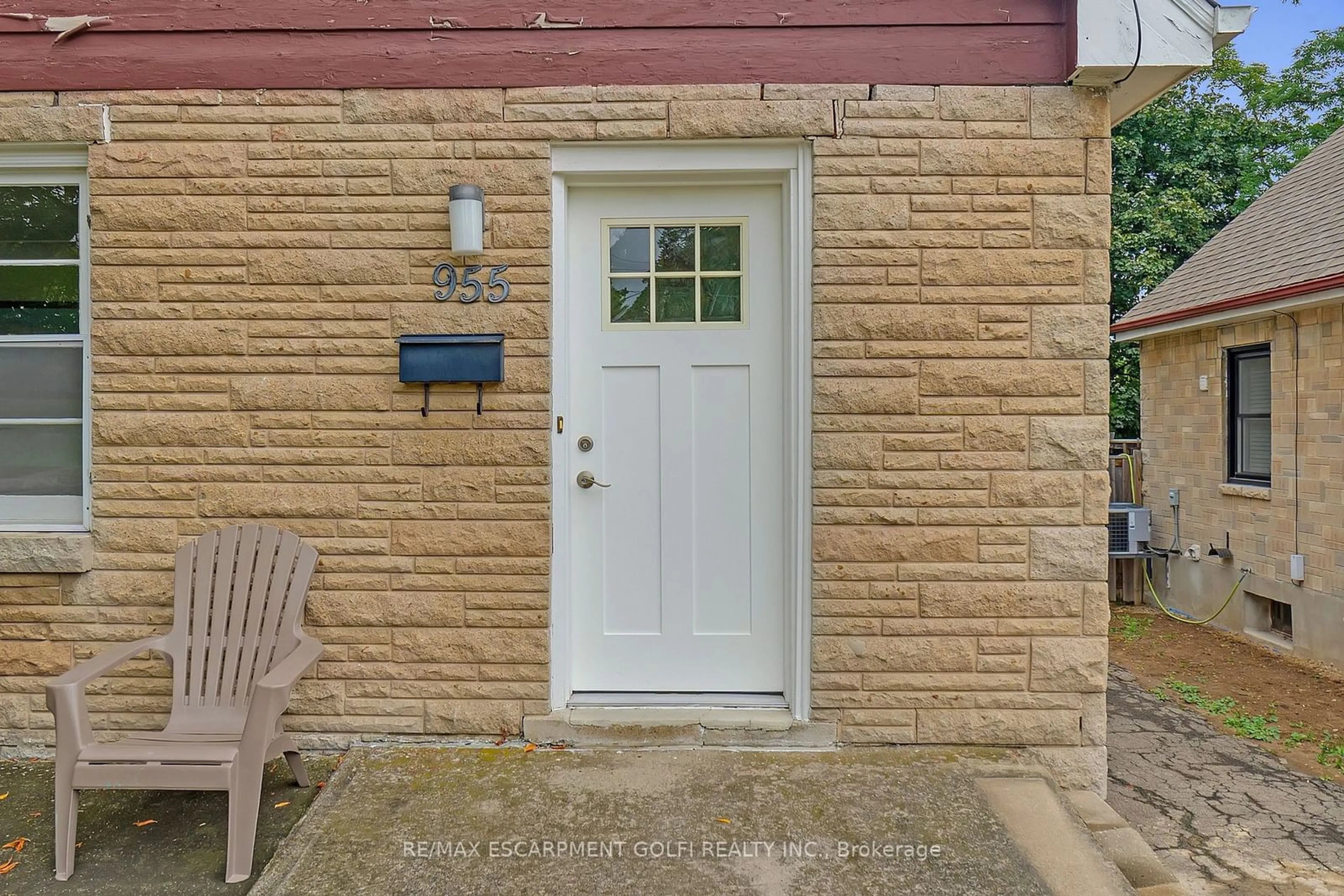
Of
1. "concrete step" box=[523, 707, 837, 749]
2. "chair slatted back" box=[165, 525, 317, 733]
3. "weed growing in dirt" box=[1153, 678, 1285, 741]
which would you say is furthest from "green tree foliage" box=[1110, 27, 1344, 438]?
"chair slatted back" box=[165, 525, 317, 733]

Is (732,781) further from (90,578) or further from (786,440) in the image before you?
(90,578)

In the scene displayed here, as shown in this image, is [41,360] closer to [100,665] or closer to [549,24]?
[100,665]

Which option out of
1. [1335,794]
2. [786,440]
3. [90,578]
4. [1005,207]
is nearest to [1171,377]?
[1335,794]

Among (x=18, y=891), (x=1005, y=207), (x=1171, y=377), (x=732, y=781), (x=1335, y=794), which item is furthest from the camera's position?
(x=1171, y=377)

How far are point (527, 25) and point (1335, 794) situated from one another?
4856 millimetres

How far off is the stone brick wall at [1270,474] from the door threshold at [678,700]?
4.99 meters

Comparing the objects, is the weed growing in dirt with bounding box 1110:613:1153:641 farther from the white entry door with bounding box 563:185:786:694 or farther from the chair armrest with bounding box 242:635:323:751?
the chair armrest with bounding box 242:635:323:751

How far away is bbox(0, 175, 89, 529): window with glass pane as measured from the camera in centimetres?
323

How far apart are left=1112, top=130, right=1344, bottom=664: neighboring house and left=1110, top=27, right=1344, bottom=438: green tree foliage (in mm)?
5636

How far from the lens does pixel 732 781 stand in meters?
2.76

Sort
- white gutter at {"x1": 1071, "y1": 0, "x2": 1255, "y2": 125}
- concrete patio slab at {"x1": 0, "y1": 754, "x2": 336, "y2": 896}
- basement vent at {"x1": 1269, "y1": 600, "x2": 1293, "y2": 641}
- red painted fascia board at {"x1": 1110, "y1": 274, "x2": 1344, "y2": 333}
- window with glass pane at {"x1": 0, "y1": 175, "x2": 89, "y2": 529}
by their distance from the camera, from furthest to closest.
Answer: basement vent at {"x1": 1269, "y1": 600, "x2": 1293, "y2": 641} < red painted fascia board at {"x1": 1110, "y1": 274, "x2": 1344, "y2": 333} < window with glass pane at {"x1": 0, "y1": 175, "x2": 89, "y2": 529} < white gutter at {"x1": 1071, "y1": 0, "x2": 1255, "y2": 125} < concrete patio slab at {"x1": 0, "y1": 754, "x2": 336, "y2": 896}

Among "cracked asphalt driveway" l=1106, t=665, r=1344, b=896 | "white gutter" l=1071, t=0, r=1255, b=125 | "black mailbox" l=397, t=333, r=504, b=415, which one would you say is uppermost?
"white gutter" l=1071, t=0, r=1255, b=125

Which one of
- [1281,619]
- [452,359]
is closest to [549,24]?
[452,359]

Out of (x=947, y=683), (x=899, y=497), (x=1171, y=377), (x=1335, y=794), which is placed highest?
(x=1171, y=377)
